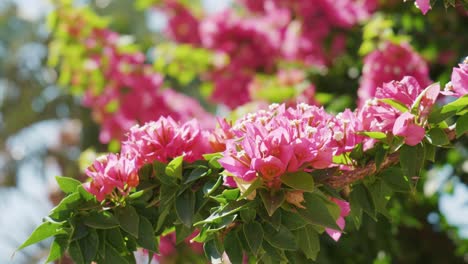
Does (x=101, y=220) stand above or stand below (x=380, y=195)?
above

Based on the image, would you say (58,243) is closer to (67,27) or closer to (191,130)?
(191,130)

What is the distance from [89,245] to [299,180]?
55 cm

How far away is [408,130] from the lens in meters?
1.77

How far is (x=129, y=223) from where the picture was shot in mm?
1823

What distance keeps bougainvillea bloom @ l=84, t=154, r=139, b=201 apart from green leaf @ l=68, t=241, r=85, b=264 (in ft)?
0.41

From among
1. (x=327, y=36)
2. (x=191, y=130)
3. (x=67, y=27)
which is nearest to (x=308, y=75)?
(x=327, y=36)

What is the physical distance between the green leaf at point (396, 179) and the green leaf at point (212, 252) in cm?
46

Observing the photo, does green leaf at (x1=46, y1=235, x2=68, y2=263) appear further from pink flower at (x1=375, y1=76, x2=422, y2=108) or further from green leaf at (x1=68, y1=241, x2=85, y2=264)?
pink flower at (x1=375, y1=76, x2=422, y2=108)

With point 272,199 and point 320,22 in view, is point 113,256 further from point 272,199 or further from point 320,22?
point 320,22

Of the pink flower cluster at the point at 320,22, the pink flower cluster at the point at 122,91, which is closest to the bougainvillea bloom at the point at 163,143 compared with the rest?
the pink flower cluster at the point at 320,22

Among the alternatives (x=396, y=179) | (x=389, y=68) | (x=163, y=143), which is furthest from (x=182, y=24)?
(x=396, y=179)

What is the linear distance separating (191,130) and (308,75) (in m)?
2.10

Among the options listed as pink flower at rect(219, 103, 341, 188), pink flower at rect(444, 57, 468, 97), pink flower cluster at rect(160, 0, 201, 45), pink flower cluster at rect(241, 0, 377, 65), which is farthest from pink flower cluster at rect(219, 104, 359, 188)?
pink flower cluster at rect(160, 0, 201, 45)

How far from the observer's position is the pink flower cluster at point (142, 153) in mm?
1858
